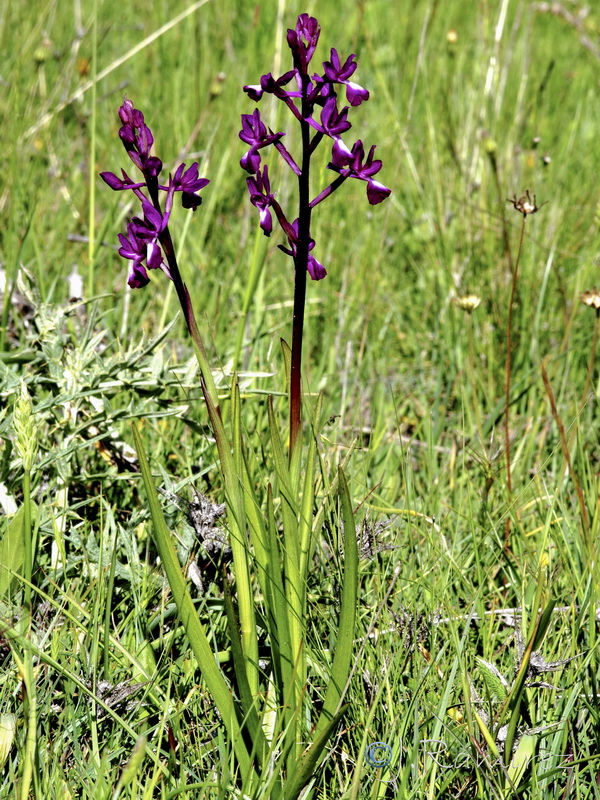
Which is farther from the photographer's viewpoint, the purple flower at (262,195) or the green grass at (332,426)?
the green grass at (332,426)

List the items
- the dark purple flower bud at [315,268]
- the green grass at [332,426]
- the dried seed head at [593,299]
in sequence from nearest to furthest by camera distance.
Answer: the dark purple flower bud at [315,268]
the green grass at [332,426]
the dried seed head at [593,299]

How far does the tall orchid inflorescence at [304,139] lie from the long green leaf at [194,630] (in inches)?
9.2

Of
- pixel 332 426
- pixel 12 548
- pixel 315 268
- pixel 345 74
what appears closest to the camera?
pixel 345 74

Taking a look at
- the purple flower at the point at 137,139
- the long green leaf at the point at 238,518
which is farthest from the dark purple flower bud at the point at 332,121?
the long green leaf at the point at 238,518

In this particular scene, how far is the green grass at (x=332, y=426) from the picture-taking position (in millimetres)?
1245

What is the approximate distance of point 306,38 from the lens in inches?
42.2

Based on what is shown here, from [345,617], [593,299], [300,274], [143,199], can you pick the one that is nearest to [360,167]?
[300,274]

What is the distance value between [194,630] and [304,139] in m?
0.74

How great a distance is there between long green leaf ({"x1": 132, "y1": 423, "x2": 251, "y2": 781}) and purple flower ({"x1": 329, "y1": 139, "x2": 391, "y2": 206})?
489mm

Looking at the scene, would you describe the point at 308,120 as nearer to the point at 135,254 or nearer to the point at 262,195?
the point at 262,195

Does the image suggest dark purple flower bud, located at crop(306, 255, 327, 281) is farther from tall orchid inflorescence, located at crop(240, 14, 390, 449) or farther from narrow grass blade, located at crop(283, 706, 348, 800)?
narrow grass blade, located at crop(283, 706, 348, 800)

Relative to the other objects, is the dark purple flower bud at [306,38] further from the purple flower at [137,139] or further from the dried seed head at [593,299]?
the dried seed head at [593,299]

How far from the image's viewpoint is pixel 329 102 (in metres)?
1.07

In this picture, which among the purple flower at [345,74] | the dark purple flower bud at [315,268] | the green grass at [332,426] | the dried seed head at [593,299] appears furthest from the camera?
the dried seed head at [593,299]
